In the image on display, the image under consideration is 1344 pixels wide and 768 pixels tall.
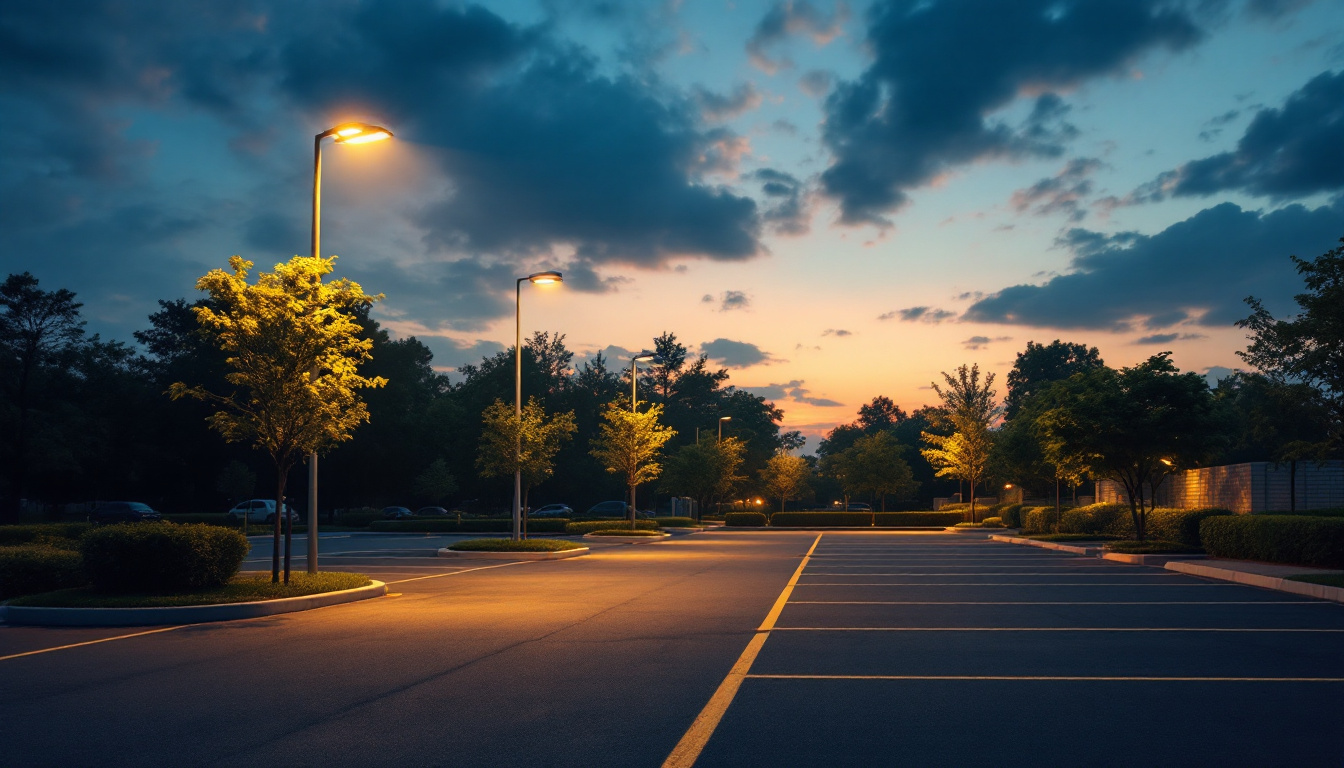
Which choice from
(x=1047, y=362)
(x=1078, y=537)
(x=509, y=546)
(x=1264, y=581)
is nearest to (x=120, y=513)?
(x=509, y=546)

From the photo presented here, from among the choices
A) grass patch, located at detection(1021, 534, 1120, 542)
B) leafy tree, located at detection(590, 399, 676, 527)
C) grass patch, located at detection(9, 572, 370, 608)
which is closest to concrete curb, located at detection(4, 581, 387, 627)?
grass patch, located at detection(9, 572, 370, 608)

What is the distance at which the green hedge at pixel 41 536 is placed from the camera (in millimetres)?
18644

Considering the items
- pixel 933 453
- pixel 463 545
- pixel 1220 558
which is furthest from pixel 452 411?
pixel 1220 558

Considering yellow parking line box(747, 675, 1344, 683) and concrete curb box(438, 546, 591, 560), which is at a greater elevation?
yellow parking line box(747, 675, 1344, 683)

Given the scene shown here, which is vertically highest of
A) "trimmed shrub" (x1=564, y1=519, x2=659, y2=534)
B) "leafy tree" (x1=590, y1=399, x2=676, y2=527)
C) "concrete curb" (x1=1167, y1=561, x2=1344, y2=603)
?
"leafy tree" (x1=590, y1=399, x2=676, y2=527)

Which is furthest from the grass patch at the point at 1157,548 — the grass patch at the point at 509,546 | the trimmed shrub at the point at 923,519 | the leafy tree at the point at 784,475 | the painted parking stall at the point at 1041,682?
the leafy tree at the point at 784,475

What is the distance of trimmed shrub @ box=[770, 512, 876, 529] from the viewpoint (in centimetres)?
5834

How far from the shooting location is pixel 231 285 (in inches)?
616

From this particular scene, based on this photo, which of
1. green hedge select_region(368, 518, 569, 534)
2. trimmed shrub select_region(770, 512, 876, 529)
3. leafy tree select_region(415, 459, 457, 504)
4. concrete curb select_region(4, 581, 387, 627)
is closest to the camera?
concrete curb select_region(4, 581, 387, 627)

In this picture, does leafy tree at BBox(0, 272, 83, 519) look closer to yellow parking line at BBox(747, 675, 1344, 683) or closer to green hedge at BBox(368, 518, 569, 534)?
green hedge at BBox(368, 518, 569, 534)

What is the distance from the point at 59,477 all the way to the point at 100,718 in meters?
63.6

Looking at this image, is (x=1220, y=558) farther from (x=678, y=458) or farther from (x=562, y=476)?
(x=562, y=476)

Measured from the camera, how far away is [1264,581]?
1756 centimetres

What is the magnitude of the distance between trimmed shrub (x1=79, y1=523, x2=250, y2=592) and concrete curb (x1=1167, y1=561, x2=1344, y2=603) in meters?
17.5
